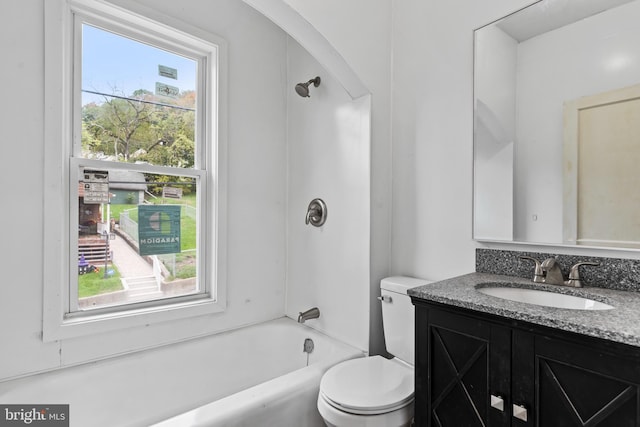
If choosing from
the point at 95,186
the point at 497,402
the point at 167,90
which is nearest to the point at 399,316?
the point at 497,402

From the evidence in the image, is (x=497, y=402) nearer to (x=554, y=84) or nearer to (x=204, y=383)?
(x=554, y=84)

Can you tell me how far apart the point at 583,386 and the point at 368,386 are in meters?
→ 0.78

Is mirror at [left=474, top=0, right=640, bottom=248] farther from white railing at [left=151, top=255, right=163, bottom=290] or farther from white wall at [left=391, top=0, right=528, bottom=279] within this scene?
white railing at [left=151, top=255, right=163, bottom=290]

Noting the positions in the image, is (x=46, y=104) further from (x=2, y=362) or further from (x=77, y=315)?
(x=2, y=362)

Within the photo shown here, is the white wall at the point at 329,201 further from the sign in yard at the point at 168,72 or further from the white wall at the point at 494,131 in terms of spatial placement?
the sign in yard at the point at 168,72

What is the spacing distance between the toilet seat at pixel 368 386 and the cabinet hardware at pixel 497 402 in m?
0.41

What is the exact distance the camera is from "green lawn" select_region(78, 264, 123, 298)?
178cm

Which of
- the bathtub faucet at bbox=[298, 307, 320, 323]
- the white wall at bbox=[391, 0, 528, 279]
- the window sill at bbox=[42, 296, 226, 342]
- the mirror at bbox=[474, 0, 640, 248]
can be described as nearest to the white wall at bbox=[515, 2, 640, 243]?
the mirror at bbox=[474, 0, 640, 248]

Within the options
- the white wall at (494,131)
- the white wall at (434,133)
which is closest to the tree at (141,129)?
the white wall at (434,133)

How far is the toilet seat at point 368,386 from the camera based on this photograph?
1243mm

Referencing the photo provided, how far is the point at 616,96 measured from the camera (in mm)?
1185

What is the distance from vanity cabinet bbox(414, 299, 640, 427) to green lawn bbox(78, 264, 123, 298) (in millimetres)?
1688

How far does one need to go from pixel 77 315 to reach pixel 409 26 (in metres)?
2.40

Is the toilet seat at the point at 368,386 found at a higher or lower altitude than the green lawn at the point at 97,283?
lower
